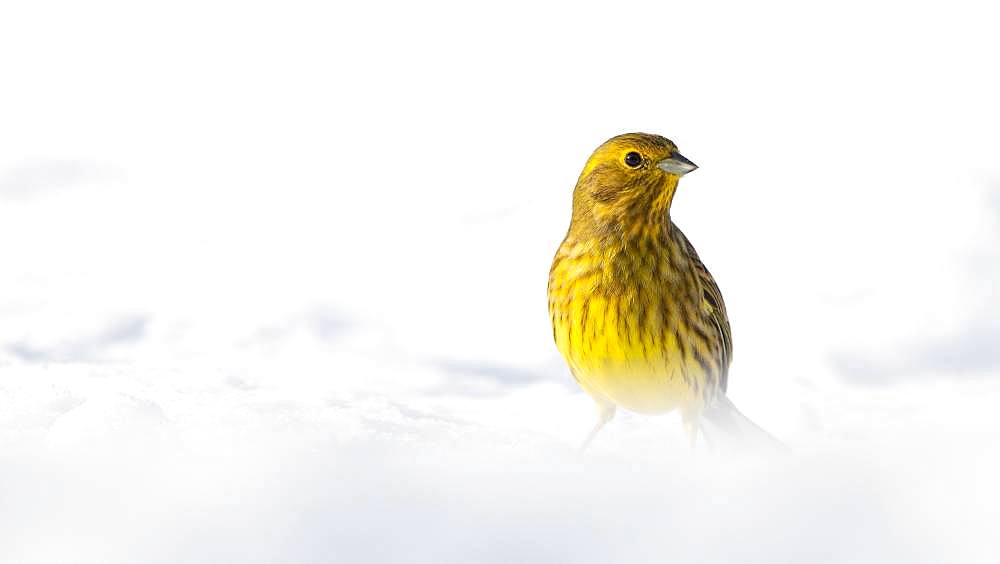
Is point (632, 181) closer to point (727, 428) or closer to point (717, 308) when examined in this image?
point (717, 308)

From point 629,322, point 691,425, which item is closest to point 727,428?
point 691,425

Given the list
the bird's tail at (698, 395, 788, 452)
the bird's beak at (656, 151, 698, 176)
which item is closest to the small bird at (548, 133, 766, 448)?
the bird's beak at (656, 151, 698, 176)

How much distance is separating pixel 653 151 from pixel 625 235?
0.51 meters

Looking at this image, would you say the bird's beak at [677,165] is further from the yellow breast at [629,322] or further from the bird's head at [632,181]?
the yellow breast at [629,322]

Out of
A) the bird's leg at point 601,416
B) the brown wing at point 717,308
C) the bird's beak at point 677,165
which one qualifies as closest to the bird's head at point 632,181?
the bird's beak at point 677,165

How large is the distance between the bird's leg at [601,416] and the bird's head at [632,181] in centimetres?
116

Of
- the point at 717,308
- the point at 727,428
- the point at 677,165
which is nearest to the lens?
the point at 677,165

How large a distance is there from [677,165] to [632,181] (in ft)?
0.94

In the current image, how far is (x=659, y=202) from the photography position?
25.3 ft

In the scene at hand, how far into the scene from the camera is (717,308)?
26.8 ft

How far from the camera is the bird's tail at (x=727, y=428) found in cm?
829

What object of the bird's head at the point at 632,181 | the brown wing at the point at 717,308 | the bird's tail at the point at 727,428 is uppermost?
the bird's head at the point at 632,181

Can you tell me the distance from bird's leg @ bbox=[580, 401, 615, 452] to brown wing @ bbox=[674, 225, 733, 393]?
737 mm

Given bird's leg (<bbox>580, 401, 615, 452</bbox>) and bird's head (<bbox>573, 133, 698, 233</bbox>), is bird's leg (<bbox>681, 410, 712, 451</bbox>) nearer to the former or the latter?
bird's leg (<bbox>580, 401, 615, 452</bbox>)
